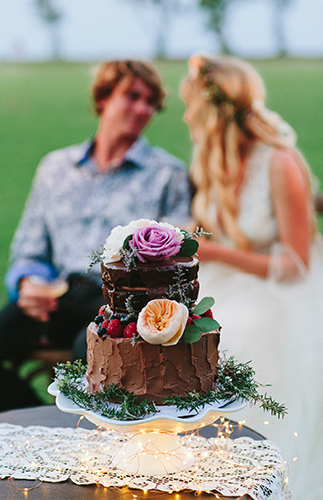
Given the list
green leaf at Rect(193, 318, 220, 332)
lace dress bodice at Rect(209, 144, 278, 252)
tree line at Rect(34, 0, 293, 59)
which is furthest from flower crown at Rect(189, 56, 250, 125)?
tree line at Rect(34, 0, 293, 59)

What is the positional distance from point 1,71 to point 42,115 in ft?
2.99

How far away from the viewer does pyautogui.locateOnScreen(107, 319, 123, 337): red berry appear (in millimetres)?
1122

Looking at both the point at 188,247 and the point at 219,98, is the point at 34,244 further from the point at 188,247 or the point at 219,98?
the point at 188,247

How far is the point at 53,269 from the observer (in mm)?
2732

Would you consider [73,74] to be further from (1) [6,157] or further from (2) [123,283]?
(2) [123,283]

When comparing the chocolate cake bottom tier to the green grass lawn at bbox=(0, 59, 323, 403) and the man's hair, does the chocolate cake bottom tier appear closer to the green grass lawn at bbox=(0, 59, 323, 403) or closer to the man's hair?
the man's hair

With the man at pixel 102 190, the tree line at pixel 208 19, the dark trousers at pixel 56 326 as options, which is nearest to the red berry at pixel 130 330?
the dark trousers at pixel 56 326

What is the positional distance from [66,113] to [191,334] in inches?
311

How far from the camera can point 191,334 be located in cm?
110

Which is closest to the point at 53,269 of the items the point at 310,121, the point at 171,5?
the point at 171,5

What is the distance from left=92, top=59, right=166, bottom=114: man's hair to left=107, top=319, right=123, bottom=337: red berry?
1.83 metres

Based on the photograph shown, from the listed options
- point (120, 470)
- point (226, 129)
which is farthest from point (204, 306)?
point (226, 129)

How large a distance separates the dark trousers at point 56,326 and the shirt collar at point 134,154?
24.4 inches

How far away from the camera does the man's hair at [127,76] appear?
2686mm
